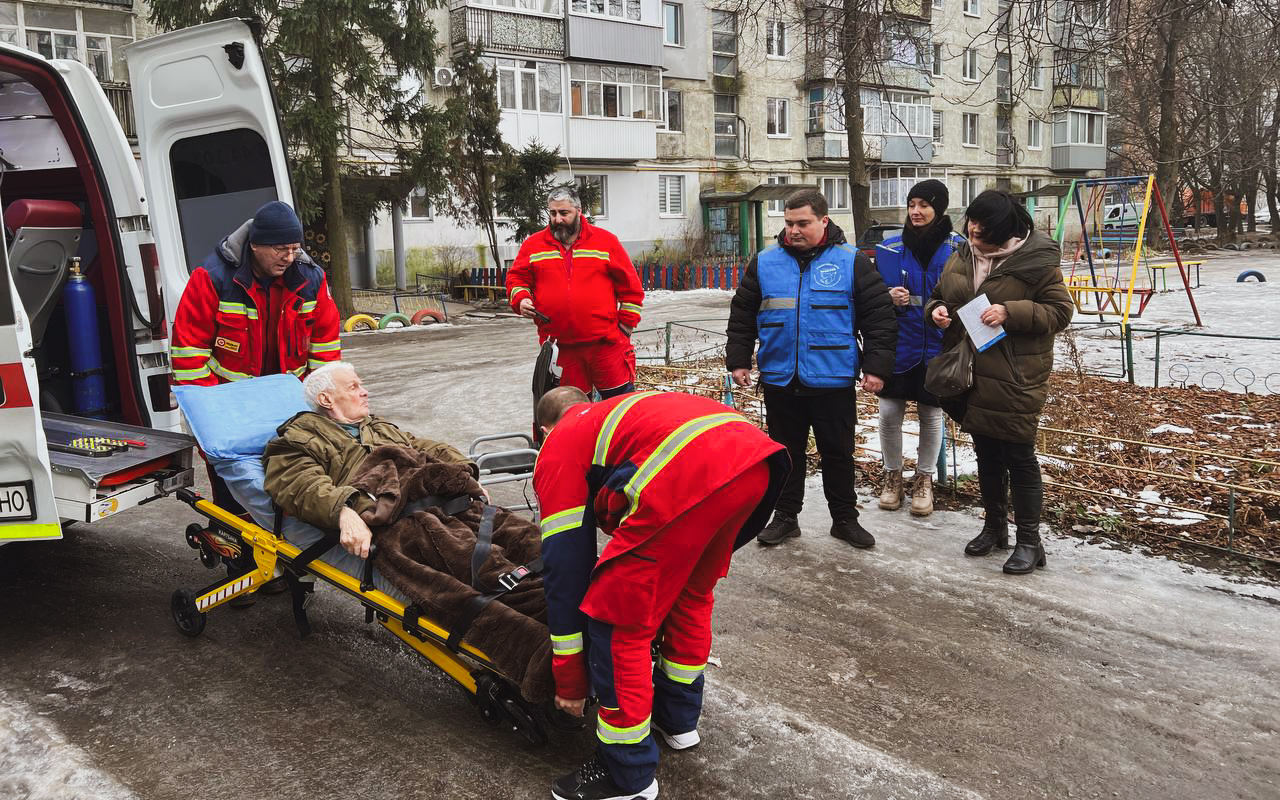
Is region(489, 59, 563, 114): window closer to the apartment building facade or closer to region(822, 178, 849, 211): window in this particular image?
the apartment building facade

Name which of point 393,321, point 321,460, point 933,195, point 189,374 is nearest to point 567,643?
point 321,460

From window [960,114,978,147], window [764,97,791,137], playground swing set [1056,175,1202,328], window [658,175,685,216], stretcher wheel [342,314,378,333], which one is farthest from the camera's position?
window [960,114,978,147]

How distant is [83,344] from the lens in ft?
17.5

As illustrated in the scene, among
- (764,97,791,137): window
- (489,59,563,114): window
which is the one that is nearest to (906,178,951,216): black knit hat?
(489,59,563,114): window

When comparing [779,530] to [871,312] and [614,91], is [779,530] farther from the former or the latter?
[614,91]

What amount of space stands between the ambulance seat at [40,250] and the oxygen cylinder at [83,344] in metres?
0.08

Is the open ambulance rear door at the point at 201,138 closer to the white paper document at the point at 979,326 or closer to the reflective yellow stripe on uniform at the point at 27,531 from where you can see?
the reflective yellow stripe on uniform at the point at 27,531

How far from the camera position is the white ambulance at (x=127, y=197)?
5023mm

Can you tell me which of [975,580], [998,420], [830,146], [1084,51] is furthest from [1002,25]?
[830,146]

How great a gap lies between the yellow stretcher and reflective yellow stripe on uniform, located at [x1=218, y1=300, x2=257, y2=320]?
2.82ft

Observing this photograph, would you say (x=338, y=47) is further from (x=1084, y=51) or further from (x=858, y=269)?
(x=858, y=269)

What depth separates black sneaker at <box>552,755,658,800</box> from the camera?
9.45 feet

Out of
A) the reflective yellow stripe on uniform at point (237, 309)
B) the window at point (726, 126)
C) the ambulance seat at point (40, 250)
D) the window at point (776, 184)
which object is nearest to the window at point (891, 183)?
the window at point (776, 184)

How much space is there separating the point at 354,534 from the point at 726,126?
1334 inches
